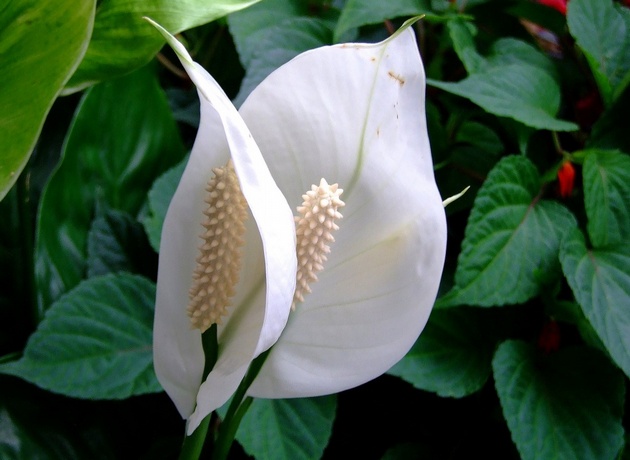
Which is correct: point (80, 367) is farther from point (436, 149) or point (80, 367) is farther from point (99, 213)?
point (436, 149)

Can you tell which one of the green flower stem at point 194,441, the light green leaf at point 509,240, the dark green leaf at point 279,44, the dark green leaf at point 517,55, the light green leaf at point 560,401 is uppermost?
the dark green leaf at point 279,44

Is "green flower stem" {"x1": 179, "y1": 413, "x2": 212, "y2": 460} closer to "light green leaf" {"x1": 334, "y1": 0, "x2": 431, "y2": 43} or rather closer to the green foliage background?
the green foliage background

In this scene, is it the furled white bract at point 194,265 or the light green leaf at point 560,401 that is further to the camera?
the light green leaf at point 560,401

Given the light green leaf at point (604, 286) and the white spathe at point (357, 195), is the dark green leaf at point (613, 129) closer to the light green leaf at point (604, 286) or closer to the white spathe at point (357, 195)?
the light green leaf at point (604, 286)

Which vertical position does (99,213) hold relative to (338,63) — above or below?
below

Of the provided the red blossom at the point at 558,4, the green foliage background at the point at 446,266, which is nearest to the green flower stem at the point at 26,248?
the green foliage background at the point at 446,266

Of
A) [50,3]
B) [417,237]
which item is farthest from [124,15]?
[417,237]

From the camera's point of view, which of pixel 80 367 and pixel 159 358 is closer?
pixel 159 358
